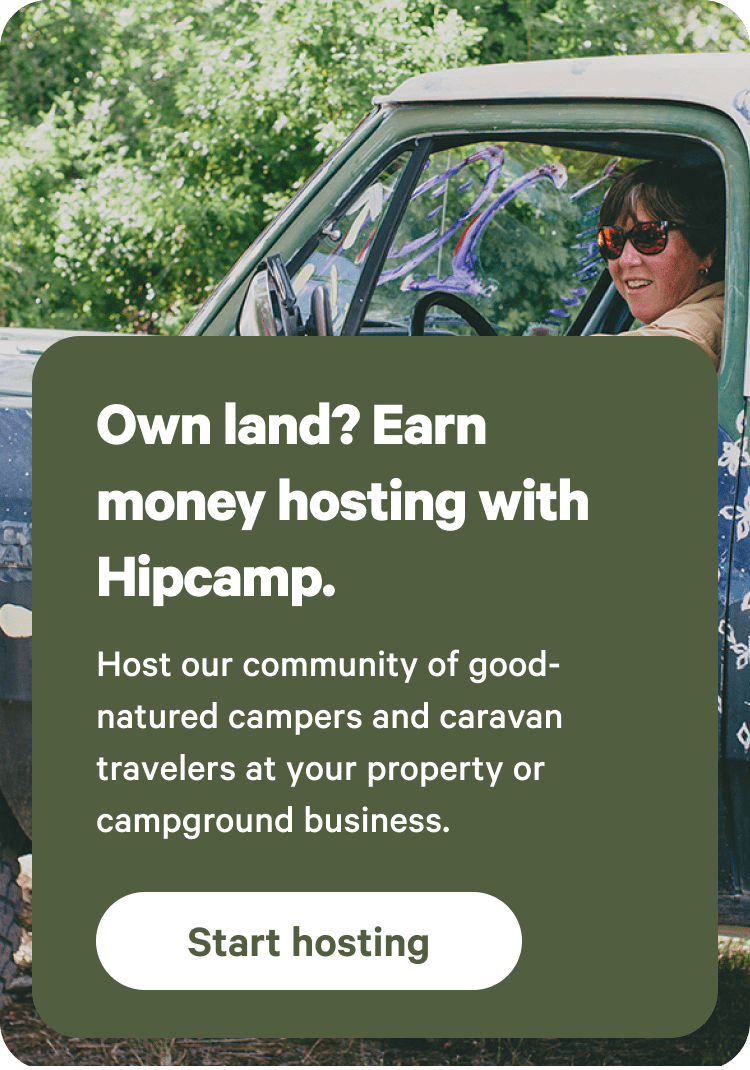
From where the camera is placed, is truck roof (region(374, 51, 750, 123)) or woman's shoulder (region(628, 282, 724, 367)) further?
woman's shoulder (region(628, 282, 724, 367))

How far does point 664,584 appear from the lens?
1.72m

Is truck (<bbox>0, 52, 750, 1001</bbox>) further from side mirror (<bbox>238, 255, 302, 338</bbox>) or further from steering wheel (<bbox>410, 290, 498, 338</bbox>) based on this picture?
steering wheel (<bbox>410, 290, 498, 338</bbox>)

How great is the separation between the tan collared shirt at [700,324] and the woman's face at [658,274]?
0.43 ft

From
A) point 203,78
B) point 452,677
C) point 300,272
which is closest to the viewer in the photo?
point 452,677

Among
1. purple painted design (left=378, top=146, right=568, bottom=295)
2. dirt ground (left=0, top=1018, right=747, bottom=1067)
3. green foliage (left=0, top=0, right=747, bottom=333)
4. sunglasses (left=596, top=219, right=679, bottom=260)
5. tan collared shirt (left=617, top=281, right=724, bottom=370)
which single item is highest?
green foliage (left=0, top=0, right=747, bottom=333)

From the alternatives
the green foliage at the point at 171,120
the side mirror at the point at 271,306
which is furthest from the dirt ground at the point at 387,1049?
the green foliage at the point at 171,120

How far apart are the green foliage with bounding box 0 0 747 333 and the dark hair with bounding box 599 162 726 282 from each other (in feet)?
5.59

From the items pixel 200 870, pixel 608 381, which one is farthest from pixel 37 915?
pixel 608 381

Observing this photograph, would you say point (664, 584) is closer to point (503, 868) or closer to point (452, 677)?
point (452, 677)

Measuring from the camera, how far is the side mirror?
1.90 metres

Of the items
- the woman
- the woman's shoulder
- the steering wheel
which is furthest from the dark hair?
the steering wheel

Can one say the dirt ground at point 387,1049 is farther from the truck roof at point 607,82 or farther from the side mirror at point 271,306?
the truck roof at point 607,82

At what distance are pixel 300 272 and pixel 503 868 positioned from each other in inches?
49.0

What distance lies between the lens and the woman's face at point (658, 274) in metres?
2.07
